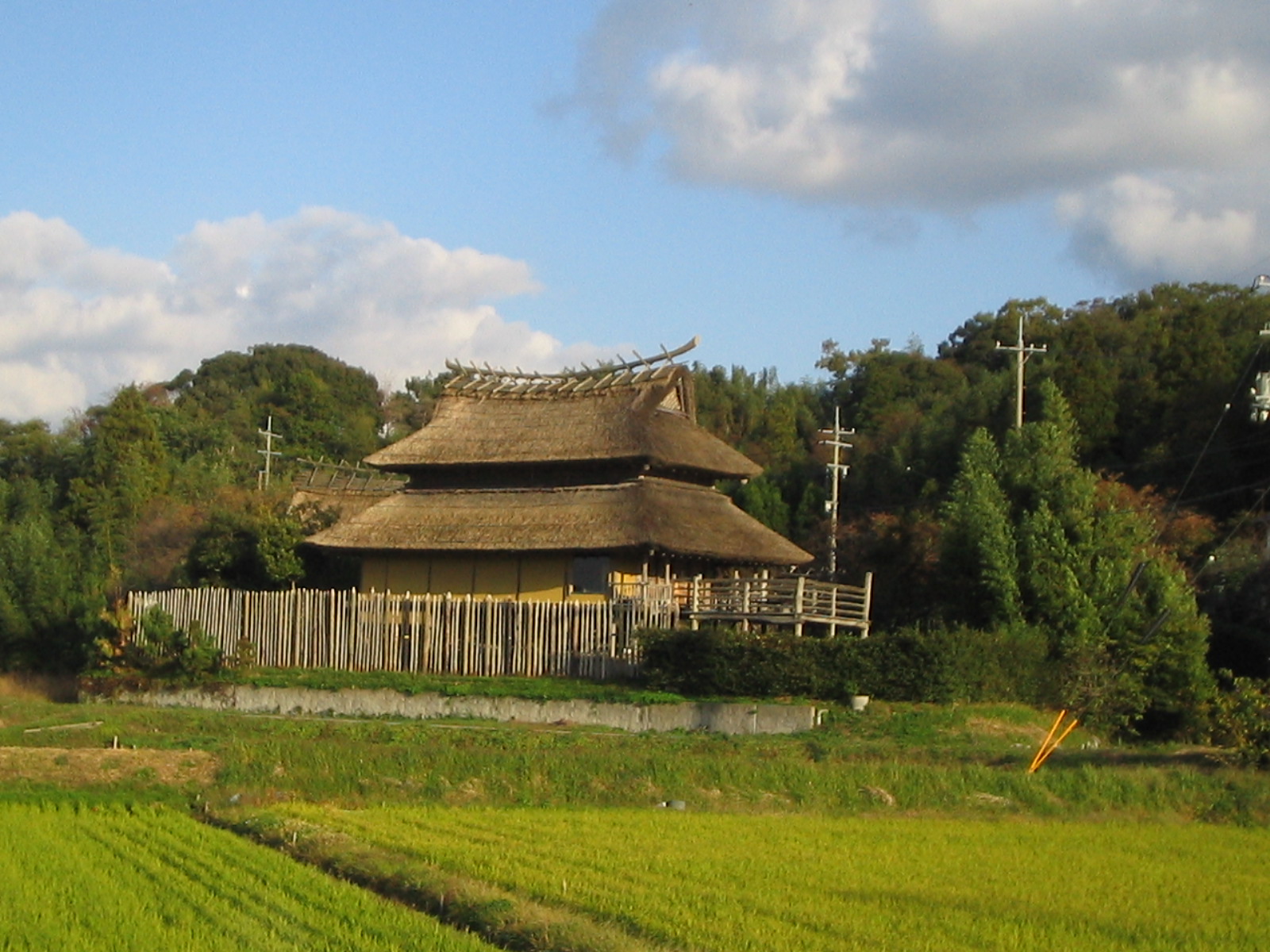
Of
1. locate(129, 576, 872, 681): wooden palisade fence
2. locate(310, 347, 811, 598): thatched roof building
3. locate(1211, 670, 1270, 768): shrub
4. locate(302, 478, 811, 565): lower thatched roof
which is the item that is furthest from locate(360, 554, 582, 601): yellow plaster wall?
locate(1211, 670, 1270, 768): shrub

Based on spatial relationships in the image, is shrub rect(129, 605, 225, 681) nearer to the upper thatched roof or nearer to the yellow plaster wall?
the yellow plaster wall

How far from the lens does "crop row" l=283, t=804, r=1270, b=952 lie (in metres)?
12.9

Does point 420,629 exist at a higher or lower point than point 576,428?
lower

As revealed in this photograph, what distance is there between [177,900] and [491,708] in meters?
18.8

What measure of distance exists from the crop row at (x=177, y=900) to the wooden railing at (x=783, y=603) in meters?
18.7

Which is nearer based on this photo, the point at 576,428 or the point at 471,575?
the point at 471,575

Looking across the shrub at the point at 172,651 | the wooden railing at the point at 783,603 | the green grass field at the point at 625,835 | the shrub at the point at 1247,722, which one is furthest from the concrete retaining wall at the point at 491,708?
the shrub at the point at 1247,722

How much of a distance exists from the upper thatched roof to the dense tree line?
4460mm

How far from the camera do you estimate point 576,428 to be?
4197 cm

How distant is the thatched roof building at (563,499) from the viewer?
127 ft

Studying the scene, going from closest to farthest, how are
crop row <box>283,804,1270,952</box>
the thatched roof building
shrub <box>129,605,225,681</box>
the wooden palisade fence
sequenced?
crop row <box>283,804,1270,952</box> → the wooden palisade fence → shrub <box>129,605,225,681</box> → the thatched roof building

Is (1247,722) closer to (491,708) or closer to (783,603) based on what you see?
(783,603)

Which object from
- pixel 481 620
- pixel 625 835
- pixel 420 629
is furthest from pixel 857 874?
pixel 420 629

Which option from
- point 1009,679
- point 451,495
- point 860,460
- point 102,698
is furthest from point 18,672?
point 860,460
